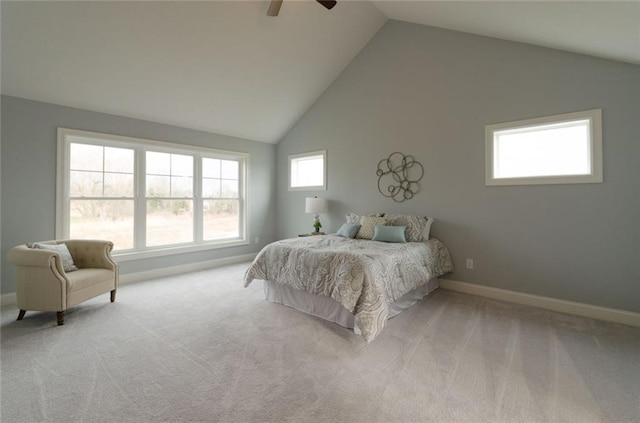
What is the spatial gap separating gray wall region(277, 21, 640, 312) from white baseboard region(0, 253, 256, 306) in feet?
6.41

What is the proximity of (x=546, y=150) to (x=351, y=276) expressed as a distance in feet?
9.28

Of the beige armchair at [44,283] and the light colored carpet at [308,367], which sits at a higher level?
the beige armchair at [44,283]

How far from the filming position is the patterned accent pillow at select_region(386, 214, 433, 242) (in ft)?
12.5

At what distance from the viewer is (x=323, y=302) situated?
2908 millimetres

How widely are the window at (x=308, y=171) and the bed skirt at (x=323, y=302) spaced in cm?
248

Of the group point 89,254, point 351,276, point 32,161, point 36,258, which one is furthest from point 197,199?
point 351,276

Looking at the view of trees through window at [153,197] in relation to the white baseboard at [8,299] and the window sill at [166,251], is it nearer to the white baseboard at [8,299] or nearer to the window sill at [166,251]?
the window sill at [166,251]

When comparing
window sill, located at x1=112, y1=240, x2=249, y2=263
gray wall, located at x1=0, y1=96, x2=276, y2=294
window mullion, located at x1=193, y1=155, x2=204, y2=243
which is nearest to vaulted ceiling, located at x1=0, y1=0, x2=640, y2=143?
gray wall, located at x1=0, y1=96, x2=276, y2=294

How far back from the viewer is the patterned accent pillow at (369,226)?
4.00 meters

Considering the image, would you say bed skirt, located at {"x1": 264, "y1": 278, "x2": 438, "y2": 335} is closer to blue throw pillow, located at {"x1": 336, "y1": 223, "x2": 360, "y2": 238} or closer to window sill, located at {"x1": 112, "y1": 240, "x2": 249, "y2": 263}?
blue throw pillow, located at {"x1": 336, "y1": 223, "x2": 360, "y2": 238}

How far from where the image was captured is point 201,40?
3.50 metres

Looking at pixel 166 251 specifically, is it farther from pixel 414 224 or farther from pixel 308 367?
pixel 414 224

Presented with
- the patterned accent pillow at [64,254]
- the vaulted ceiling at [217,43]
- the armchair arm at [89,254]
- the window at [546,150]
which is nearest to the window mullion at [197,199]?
the vaulted ceiling at [217,43]

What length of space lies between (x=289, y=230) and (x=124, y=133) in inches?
129
